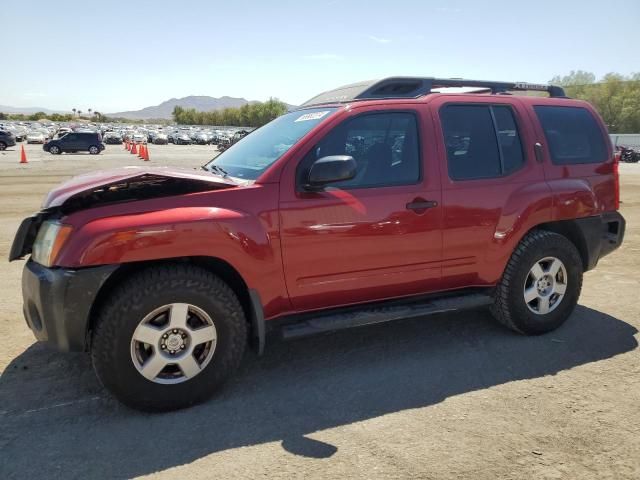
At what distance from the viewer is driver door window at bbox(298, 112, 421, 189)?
3463 mm

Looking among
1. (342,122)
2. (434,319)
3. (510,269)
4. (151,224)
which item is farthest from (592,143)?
(151,224)

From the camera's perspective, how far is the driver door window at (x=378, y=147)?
3.46 metres

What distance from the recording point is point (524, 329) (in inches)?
164

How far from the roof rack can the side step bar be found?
160 cm

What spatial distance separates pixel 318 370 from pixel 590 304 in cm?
312

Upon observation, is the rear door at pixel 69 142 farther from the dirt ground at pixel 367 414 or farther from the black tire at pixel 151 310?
the black tire at pixel 151 310

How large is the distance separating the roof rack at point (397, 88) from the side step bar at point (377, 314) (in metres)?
1.60

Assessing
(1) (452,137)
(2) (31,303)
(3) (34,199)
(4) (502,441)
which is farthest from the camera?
(3) (34,199)

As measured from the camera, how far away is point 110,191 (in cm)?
302

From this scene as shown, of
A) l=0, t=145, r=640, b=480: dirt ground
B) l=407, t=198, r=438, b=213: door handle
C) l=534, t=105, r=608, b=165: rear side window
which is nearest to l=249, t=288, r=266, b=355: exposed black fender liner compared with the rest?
l=0, t=145, r=640, b=480: dirt ground

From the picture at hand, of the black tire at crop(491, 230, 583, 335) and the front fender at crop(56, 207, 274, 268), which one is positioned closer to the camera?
the front fender at crop(56, 207, 274, 268)

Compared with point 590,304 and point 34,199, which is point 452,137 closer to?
point 590,304

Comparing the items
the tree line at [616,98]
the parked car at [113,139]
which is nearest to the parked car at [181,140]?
the parked car at [113,139]

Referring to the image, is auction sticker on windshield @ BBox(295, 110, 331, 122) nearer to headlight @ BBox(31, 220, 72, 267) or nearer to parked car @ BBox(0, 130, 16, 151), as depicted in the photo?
→ headlight @ BBox(31, 220, 72, 267)
